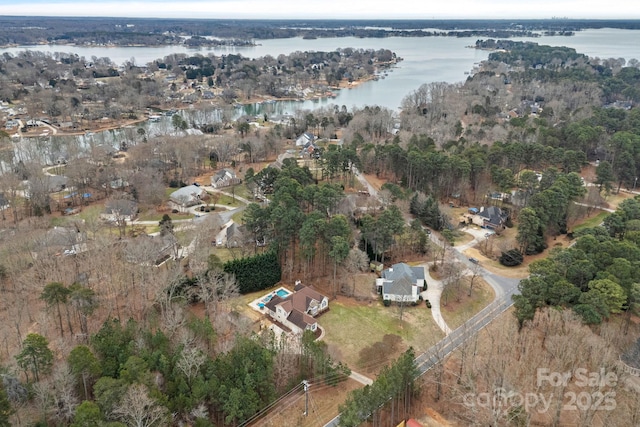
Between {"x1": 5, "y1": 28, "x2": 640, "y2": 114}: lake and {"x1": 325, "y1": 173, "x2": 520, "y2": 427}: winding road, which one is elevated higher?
{"x1": 5, "y1": 28, "x2": 640, "y2": 114}: lake

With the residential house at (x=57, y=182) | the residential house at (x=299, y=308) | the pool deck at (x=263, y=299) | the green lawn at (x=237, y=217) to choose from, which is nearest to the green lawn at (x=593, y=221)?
the residential house at (x=299, y=308)

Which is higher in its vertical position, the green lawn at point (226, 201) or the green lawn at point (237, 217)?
the green lawn at point (237, 217)

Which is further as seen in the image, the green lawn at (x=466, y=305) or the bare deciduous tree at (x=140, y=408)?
the green lawn at (x=466, y=305)

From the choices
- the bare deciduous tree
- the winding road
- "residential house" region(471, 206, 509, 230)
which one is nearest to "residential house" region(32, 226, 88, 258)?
the bare deciduous tree

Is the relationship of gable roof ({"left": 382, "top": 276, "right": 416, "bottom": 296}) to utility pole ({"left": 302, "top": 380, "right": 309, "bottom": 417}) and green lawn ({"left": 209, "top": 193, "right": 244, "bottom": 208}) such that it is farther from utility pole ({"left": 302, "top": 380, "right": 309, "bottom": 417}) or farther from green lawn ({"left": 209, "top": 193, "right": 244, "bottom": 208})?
green lawn ({"left": 209, "top": 193, "right": 244, "bottom": 208})

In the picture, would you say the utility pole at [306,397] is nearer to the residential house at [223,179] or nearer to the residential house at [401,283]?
the residential house at [401,283]
